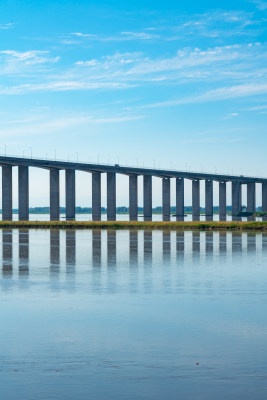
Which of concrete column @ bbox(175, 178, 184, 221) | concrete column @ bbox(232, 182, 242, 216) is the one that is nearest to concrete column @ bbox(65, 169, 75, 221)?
concrete column @ bbox(175, 178, 184, 221)

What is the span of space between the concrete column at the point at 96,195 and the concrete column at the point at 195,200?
104 feet

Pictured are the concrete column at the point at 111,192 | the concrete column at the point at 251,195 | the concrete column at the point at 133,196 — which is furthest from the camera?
the concrete column at the point at 251,195

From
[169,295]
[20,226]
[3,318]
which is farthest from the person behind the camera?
[20,226]

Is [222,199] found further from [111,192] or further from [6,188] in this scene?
[6,188]

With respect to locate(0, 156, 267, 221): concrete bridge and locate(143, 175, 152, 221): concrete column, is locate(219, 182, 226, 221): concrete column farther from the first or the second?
locate(143, 175, 152, 221): concrete column

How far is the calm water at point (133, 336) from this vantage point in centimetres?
753

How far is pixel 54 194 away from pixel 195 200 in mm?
48485

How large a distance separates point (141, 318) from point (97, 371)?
398 centimetres

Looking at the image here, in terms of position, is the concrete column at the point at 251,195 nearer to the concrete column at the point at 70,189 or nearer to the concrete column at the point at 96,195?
the concrete column at the point at 96,195

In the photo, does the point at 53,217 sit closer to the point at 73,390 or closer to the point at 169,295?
the point at 169,295

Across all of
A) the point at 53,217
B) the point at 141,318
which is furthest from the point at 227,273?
the point at 53,217

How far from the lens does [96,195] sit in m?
126

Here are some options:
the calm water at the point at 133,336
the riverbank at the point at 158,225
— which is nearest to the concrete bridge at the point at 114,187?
the riverbank at the point at 158,225

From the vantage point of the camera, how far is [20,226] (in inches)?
3327
